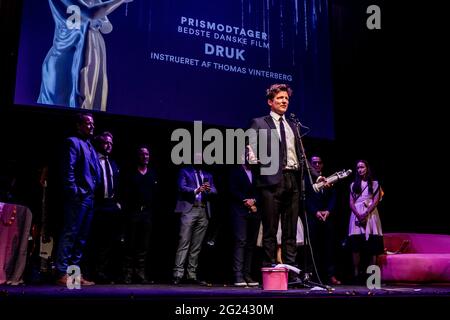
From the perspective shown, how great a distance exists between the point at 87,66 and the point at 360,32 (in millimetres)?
3937

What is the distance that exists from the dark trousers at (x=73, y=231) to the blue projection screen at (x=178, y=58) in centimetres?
111

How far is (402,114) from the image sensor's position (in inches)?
275

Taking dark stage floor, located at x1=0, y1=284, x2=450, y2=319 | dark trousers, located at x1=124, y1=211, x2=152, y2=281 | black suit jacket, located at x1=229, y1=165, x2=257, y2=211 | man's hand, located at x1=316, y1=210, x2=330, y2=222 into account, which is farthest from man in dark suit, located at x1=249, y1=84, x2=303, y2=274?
man's hand, located at x1=316, y1=210, x2=330, y2=222

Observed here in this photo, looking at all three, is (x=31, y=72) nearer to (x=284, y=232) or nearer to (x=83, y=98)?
(x=83, y=98)

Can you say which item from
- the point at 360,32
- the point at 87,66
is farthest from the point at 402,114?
the point at 87,66

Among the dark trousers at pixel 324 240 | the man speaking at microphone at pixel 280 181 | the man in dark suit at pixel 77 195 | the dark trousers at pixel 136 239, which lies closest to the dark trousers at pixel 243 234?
the dark trousers at pixel 324 240

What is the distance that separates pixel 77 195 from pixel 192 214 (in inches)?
57.5

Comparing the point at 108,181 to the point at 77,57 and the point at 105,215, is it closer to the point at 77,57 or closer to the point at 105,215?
the point at 105,215

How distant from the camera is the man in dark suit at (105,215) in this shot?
521 centimetres

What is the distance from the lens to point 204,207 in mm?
5660

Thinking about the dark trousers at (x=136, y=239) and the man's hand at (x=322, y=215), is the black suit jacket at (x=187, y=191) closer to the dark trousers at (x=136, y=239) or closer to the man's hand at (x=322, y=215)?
the dark trousers at (x=136, y=239)

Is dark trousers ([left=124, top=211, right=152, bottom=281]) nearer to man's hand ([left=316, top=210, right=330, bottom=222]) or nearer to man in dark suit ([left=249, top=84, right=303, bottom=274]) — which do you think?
man in dark suit ([left=249, top=84, right=303, bottom=274])
